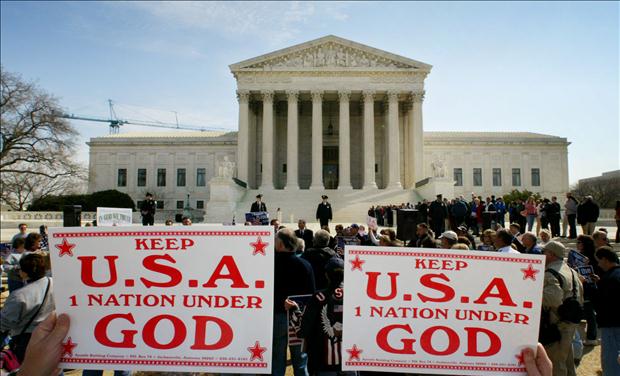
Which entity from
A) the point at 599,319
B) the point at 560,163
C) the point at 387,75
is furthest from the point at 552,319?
the point at 560,163

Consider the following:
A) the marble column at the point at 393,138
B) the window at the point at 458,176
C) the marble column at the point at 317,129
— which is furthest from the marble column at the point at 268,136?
the window at the point at 458,176

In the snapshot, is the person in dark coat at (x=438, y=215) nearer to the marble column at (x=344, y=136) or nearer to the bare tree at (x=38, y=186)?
the marble column at (x=344, y=136)

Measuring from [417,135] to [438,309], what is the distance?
148 feet

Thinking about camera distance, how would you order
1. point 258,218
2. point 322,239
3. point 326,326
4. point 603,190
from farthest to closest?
point 603,190 → point 258,218 → point 322,239 → point 326,326

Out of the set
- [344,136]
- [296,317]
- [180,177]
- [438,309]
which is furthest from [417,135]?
[438,309]

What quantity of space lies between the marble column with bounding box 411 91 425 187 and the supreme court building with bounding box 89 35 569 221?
0.11 metres

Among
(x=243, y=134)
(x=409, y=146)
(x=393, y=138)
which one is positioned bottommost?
(x=409, y=146)

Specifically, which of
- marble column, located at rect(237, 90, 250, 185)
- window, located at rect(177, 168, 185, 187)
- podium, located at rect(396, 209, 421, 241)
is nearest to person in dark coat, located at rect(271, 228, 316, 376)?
podium, located at rect(396, 209, 421, 241)

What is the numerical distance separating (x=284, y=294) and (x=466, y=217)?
57.6 feet

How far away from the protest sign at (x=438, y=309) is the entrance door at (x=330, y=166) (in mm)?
50776

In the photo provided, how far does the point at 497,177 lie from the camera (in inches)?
2414

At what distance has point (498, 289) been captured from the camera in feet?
10.9

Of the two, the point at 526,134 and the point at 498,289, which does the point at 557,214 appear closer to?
the point at 498,289

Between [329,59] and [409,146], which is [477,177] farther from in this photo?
[329,59]
